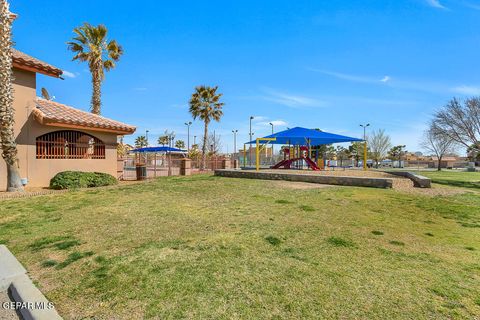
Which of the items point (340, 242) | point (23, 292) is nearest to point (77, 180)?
point (23, 292)

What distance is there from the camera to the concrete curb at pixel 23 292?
2.66m

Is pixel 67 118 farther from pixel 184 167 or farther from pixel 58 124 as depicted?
pixel 184 167

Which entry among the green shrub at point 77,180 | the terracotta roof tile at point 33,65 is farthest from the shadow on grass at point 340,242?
the terracotta roof tile at point 33,65

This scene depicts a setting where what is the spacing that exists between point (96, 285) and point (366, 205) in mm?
7397

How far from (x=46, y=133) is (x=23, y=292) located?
11.8 m

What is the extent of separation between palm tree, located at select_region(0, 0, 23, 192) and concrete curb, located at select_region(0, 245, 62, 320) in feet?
27.2

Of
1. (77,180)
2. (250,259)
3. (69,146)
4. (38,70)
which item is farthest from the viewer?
(69,146)

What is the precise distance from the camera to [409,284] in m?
3.25

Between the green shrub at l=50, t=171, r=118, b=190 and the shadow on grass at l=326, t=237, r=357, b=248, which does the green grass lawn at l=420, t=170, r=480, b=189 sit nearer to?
the shadow on grass at l=326, t=237, r=357, b=248

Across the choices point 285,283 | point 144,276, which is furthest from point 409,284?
point 144,276

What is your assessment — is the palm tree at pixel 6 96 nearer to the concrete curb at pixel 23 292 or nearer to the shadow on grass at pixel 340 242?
the concrete curb at pixel 23 292

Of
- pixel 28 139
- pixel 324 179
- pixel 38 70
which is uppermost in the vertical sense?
pixel 38 70

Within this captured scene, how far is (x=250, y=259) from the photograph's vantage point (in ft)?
13.0

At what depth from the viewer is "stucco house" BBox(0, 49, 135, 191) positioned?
455 inches
